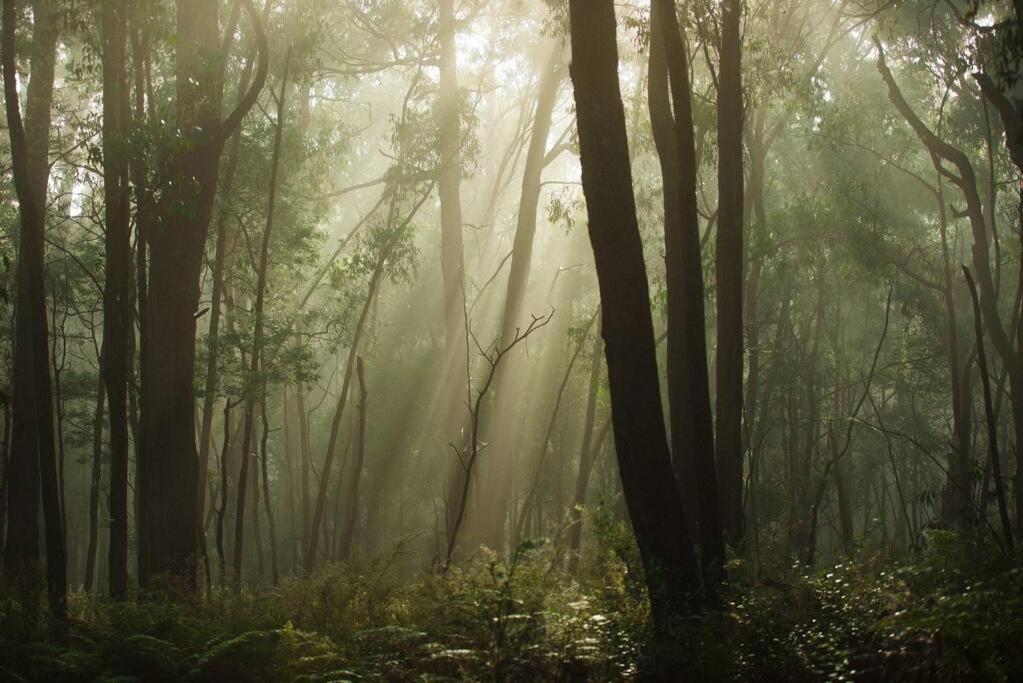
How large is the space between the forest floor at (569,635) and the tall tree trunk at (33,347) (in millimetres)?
2047

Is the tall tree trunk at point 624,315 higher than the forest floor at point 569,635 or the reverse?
higher

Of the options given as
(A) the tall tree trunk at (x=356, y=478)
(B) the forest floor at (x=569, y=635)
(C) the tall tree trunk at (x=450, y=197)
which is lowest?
(B) the forest floor at (x=569, y=635)

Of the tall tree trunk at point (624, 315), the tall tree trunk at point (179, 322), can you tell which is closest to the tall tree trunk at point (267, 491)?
the tall tree trunk at point (179, 322)

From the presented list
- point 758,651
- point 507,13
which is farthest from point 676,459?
point 507,13

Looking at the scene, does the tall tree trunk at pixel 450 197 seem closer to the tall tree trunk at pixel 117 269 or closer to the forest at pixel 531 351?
the forest at pixel 531 351

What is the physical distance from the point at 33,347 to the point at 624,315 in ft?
20.3

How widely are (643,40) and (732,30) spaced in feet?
6.24

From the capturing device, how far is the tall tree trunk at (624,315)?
7016mm

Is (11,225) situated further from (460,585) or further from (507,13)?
(460,585)

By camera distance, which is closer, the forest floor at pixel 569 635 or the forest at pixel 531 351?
the forest floor at pixel 569 635

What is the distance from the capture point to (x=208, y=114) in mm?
13531

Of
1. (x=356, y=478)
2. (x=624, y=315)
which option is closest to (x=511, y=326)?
(x=356, y=478)

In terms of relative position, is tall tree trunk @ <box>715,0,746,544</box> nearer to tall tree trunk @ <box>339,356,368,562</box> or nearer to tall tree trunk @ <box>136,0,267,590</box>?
tall tree trunk @ <box>136,0,267,590</box>

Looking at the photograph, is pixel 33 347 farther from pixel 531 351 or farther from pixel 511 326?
pixel 531 351
